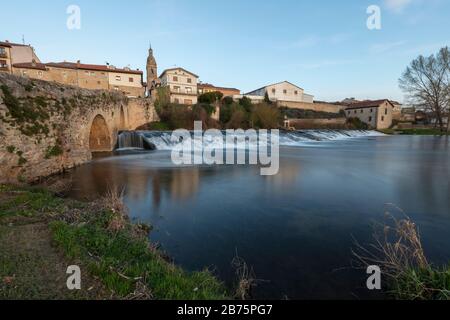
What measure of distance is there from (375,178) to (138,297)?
10708 mm

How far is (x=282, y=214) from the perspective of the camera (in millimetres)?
6109

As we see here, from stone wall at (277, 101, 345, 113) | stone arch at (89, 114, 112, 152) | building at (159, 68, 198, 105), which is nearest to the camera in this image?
stone arch at (89, 114, 112, 152)

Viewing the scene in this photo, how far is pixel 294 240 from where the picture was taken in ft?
15.4

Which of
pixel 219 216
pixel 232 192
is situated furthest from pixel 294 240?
pixel 232 192

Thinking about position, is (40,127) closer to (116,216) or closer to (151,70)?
(116,216)

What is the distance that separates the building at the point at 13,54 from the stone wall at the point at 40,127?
1527 inches

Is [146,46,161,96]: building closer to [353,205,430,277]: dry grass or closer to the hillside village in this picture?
the hillside village

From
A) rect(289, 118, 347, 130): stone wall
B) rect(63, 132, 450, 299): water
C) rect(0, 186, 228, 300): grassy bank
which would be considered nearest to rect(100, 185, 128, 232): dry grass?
rect(0, 186, 228, 300): grassy bank

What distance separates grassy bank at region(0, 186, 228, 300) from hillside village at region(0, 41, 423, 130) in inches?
1254

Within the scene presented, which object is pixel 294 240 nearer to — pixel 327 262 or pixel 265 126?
pixel 327 262

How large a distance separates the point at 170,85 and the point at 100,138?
31.2 metres

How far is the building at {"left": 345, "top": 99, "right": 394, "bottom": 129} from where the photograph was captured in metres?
51.7

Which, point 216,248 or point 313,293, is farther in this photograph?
point 216,248

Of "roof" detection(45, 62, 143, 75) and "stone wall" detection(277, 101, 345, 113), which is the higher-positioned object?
"roof" detection(45, 62, 143, 75)
